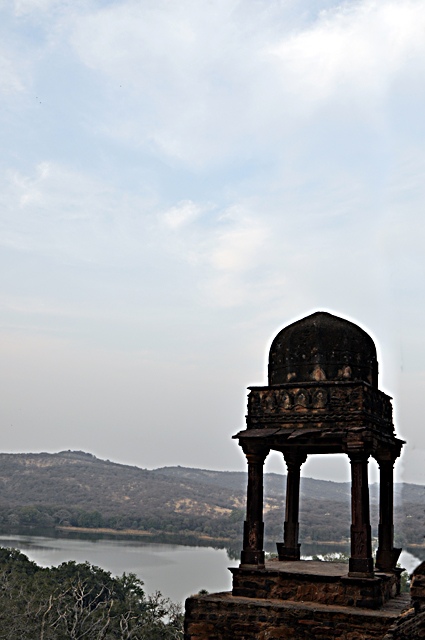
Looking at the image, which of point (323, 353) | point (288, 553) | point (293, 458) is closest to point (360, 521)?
point (323, 353)

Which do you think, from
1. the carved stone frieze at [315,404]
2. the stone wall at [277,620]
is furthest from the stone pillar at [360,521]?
the carved stone frieze at [315,404]

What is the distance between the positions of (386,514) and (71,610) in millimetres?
17745

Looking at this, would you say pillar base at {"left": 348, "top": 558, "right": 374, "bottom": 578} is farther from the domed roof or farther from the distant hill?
the distant hill

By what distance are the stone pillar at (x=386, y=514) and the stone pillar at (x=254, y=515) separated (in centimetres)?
294

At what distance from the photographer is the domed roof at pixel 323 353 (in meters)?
12.1

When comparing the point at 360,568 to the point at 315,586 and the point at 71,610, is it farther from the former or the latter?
the point at 71,610

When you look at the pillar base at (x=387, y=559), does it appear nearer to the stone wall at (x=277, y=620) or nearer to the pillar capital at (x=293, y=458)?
the stone wall at (x=277, y=620)

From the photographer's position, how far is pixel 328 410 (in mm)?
11617

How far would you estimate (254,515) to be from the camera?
38.2ft

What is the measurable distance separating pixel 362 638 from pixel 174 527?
300 feet

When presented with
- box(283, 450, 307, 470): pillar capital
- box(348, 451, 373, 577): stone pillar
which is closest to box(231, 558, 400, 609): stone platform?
box(348, 451, 373, 577): stone pillar

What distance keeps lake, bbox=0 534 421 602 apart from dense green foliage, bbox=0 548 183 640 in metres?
14.4

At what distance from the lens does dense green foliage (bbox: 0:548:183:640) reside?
21.8 m

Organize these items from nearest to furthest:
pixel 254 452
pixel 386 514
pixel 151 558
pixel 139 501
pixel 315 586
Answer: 1. pixel 315 586
2. pixel 254 452
3. pixel 386 514
4. pixel 151 558
5. pixel 139 501
